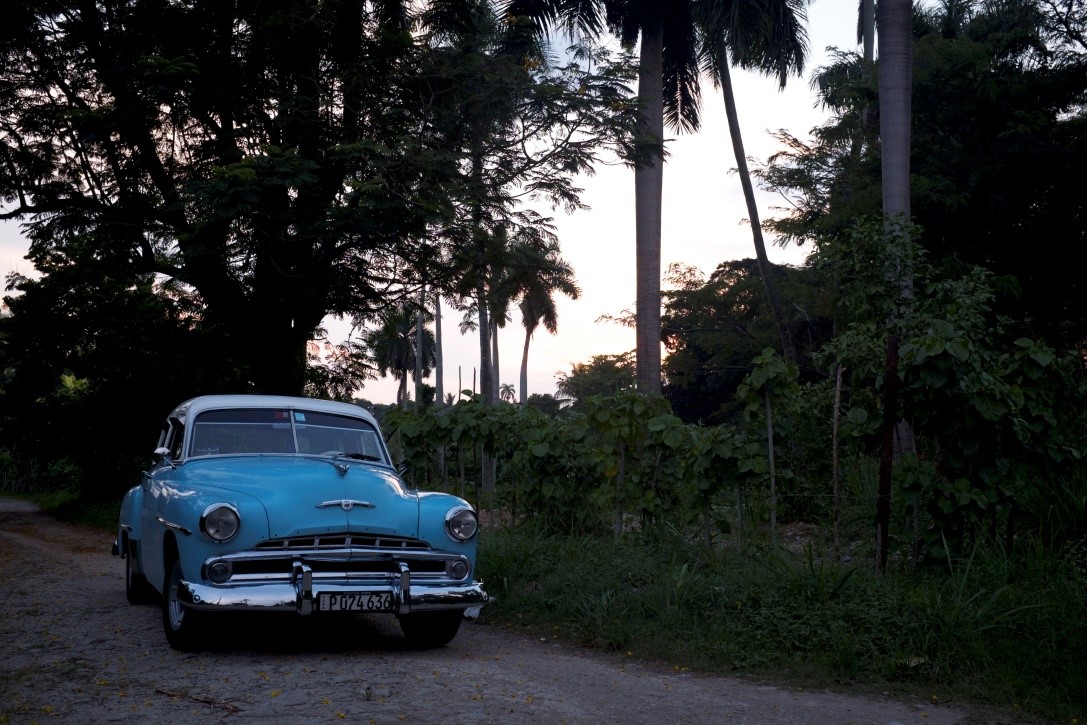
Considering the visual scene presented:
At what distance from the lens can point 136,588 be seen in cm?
848

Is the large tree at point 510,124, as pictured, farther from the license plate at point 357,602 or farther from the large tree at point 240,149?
the license plate at point 357,602

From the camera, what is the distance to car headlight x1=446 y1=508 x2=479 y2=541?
664 cm

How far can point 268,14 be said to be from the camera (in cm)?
1501

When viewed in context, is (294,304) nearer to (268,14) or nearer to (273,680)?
(268,14)

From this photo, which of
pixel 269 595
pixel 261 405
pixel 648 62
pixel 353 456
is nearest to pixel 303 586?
pixel 269 595

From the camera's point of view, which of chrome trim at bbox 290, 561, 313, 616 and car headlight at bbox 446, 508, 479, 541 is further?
car headlight at bbox 446, 508, 479, 541

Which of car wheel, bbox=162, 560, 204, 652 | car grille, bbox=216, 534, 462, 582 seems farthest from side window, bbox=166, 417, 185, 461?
car grille, bbox=216, 534, 462, 582

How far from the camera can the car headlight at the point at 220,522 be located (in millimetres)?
6004

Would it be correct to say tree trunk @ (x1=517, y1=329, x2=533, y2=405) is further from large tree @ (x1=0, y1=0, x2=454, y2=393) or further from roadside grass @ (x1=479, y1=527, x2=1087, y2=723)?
roadside grass @ (x1=479, y1=527, x2=1087, y2=723)

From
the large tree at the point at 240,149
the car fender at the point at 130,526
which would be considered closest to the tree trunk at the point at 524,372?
the large tree at the point at 240,149

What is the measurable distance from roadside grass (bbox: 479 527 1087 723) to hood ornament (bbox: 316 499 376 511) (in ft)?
6.45

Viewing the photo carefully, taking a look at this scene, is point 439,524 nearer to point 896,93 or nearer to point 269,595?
point 269,595

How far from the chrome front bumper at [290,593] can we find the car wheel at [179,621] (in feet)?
0.76

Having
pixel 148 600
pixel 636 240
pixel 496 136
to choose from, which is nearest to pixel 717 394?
pixel 636 240
